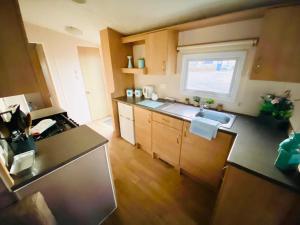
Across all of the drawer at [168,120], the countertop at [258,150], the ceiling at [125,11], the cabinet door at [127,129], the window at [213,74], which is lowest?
the cabinet door at [127,129]

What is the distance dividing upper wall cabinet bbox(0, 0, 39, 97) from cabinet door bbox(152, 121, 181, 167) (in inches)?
60.4

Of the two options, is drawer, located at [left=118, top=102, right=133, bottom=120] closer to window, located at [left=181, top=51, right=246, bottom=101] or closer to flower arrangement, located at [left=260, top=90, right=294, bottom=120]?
window, located at [left=181, top=51, right=246, bottom=101]

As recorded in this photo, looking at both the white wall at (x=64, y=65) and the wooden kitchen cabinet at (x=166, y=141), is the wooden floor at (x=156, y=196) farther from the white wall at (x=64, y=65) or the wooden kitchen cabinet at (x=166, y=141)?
the white wall at (x=64, y=65)

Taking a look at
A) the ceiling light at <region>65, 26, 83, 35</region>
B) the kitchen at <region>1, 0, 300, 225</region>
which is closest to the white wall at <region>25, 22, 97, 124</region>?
the ceiling light at <region>65, 26, 83, 35</region>

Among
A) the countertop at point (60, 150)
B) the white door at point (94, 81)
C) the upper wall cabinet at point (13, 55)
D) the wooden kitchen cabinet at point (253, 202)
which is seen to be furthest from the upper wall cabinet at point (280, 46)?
the white door at point (94, 81)

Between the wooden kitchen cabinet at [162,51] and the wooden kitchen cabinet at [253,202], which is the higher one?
the wooden kitchen cabinet at [162,51]

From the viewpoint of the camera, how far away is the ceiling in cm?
137

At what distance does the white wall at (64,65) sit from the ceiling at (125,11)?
0.95 ft

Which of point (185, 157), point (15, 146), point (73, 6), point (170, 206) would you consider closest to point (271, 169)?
point (185, 157)

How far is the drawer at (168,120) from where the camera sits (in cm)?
174

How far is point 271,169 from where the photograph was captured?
88 centimetres

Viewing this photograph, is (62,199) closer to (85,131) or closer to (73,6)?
(85,131)

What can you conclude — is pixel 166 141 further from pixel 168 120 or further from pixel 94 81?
pixel 94 81

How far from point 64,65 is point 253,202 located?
148 inches
